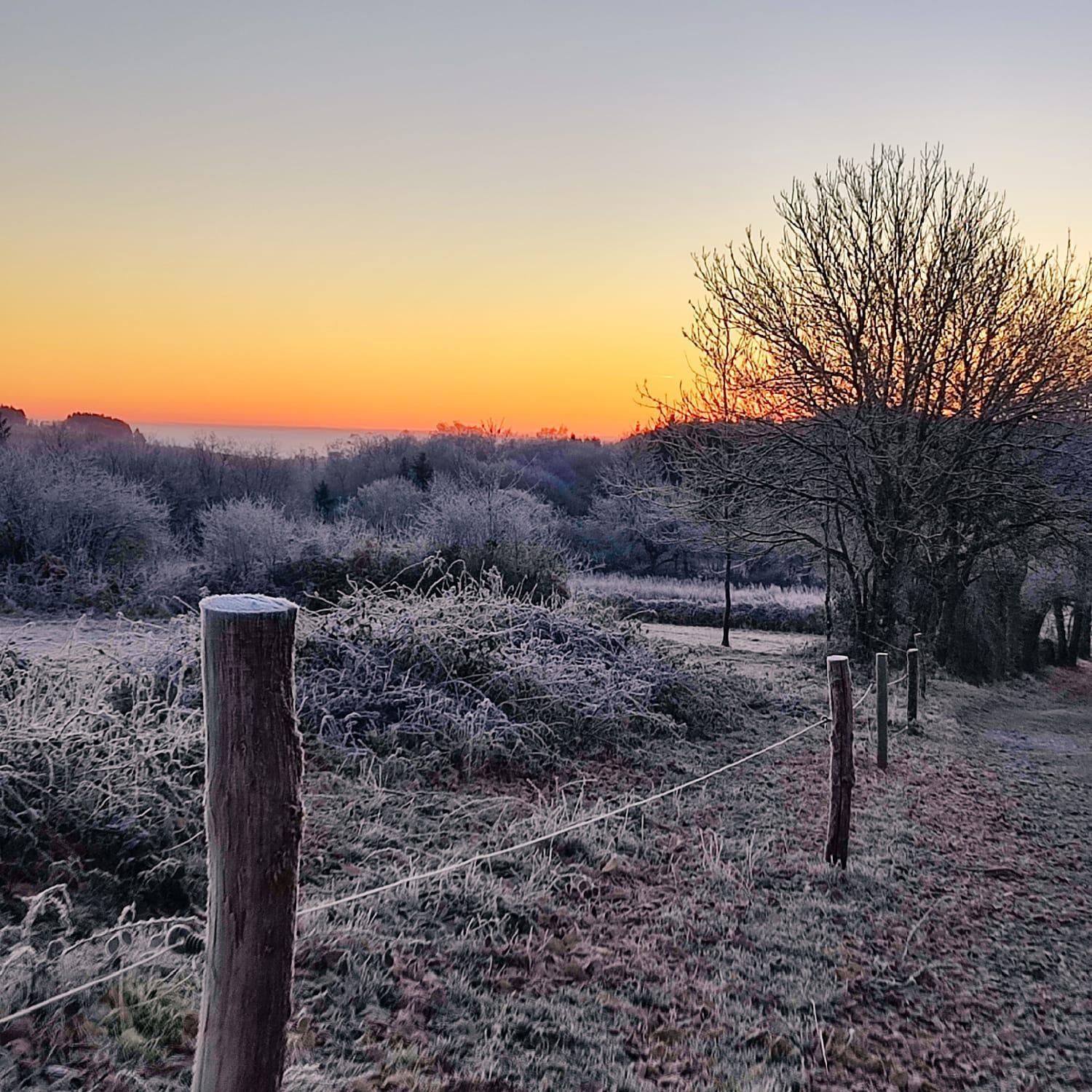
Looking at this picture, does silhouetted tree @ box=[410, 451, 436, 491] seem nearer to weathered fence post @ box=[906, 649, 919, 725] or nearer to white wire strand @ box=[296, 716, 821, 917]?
weathered fence post @ box=[906, 649, 919, 725]

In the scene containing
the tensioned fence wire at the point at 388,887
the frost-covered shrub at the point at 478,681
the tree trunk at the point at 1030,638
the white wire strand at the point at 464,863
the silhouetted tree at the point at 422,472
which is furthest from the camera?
the silhouetted tree at the point at 422,472

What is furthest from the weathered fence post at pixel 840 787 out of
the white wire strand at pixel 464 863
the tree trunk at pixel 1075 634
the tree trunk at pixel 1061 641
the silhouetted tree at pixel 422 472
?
the silhouetted tree at pixel 422 472

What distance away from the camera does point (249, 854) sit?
7.54 feet

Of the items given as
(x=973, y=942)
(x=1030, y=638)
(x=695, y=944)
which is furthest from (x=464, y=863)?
(x=1030, y=638)

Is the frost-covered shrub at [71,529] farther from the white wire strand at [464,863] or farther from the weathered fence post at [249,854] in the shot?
the weathered fence post at [249,854]

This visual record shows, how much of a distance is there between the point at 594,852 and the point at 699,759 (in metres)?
3.67

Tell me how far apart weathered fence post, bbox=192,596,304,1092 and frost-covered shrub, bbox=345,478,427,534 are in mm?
42920

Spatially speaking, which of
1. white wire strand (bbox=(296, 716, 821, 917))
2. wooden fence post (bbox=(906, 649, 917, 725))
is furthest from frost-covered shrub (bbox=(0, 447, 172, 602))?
white wire strand (bbox=(296, 716, 821, 917))

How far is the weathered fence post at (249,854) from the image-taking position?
7.41 feet

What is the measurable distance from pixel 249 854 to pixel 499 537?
2311cm

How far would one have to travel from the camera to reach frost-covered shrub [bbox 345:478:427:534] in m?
47.8

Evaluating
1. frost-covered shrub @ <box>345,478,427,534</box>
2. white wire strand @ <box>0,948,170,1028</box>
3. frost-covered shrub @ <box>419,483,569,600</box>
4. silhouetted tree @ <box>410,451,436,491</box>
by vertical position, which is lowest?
white wire strand @ <box>0,948,170,1028</box>

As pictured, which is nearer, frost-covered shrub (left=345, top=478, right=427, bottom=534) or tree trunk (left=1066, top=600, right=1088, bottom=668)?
tree trunk (left=1066, top=600, right=1088, bottom=668)

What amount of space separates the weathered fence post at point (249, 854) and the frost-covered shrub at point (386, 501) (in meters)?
42.9
